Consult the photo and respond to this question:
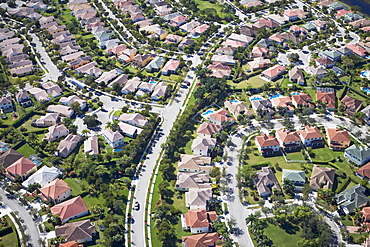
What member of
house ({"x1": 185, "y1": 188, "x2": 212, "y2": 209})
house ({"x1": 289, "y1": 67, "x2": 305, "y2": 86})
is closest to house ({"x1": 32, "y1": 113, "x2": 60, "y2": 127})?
house ({"x1": 185, "y1": 188, "x2": 212, "y2": 209})

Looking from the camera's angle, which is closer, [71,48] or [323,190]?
[323,190]

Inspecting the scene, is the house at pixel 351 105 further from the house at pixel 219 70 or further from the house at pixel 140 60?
the house at pixel 140 60

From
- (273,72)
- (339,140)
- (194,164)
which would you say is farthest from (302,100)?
(194,164)

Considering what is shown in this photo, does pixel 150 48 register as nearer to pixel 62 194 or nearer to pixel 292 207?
pixel 62 194

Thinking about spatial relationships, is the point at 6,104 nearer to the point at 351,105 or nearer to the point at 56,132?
the point at 56,132

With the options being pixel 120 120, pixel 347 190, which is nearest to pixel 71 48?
pixel 120 120

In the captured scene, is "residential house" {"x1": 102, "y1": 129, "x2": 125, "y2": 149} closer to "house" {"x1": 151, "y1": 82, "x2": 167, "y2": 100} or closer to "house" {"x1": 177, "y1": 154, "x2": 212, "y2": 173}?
"house" {"x1": 177, "y1": 154, "x2": 212, "y2": 173}

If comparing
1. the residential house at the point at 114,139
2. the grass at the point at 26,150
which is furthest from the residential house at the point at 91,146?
the grass at the point at 26,150
